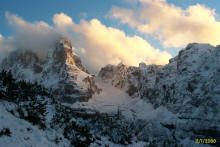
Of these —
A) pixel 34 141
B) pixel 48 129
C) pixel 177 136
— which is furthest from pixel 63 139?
pixel 177 136
